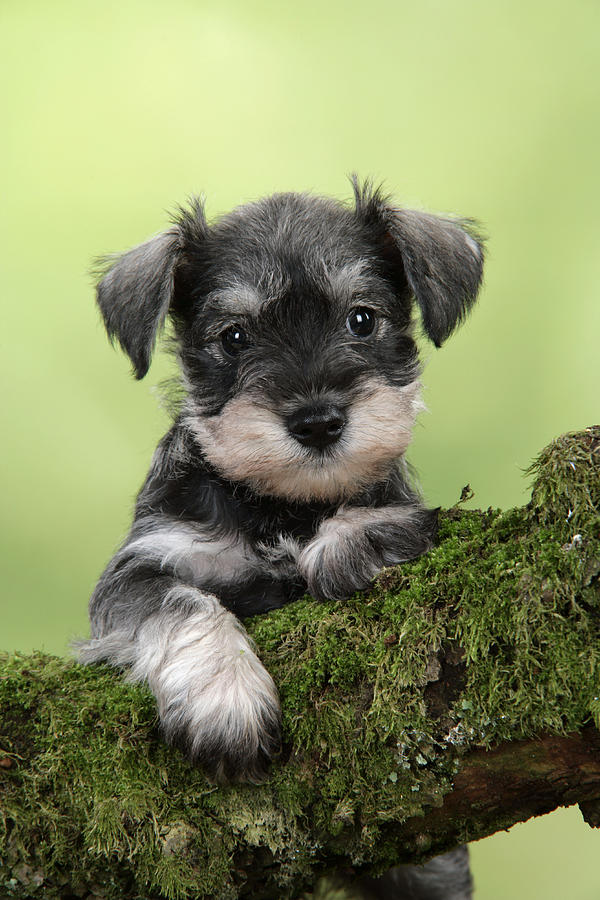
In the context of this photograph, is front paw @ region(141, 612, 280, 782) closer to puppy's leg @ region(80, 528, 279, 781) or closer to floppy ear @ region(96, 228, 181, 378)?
puppy's leg @ region(80, 528, 279, 781)

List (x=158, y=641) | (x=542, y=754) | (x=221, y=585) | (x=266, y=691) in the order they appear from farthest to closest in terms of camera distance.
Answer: (x=221, y=585) < (x=158, y=641) < (x=266, y=691) < (x=542, y=754)

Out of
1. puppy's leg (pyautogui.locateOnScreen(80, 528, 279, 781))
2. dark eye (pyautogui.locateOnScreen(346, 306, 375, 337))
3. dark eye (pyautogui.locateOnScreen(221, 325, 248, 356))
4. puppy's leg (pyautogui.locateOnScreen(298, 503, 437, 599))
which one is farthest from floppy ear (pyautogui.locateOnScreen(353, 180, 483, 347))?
puppy's leg (pyautogui.locateOnScreen(80, 528, 279, 781))

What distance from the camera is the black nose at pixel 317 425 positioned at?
3324mm

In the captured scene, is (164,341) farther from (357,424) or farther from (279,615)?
(279,615)

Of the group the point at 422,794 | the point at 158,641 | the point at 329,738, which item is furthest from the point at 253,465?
the point at 422,794

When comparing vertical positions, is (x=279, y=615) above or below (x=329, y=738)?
above

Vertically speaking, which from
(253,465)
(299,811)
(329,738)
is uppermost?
(253,465)

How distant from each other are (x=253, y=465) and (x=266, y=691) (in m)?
0.96

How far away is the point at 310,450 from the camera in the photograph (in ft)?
11.1

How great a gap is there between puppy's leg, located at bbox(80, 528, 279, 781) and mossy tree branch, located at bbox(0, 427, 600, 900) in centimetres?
9

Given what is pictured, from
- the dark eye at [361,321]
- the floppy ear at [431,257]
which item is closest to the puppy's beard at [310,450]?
the dark eye at [361,321]

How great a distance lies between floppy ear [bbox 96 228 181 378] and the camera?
3.91 meters

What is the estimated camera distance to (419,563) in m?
3.02

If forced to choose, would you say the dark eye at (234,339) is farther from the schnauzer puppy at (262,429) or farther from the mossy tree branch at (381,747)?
the mossy tree branch at (381,747)
